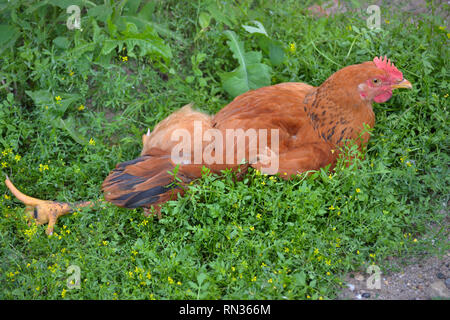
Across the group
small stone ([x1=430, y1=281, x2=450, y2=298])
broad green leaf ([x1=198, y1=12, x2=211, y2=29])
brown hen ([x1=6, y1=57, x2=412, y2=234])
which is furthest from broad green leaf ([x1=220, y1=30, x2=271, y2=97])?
small stone ([x1=430, y1=281, x2=450, y2=298])

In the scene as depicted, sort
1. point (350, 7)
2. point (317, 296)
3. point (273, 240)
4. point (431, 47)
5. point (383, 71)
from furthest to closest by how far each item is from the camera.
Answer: point (350, 7) → point (431, 47) → point (383, 71) → point (273, 240) → point (317, 296)

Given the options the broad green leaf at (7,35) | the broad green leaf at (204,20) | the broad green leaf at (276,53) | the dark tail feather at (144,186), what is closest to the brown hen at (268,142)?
the dark tail feather at (144,186)

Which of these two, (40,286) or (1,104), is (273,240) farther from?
→ (1,104)

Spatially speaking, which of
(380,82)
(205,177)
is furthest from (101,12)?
(380,82)

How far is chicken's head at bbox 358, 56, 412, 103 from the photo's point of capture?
340 centimetres

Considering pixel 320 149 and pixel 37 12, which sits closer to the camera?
pixel 320 149

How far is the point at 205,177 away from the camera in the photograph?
322 cm

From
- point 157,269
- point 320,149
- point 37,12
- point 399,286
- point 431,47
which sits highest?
point 37,12

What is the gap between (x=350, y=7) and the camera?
191 inches

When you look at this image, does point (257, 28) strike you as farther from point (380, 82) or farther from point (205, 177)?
point (205, 177)

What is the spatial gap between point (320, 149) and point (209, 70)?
165 centimetres

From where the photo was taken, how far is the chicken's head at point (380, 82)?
3402 mm

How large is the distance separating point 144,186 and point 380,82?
78.3 inches

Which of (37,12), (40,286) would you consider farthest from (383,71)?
(37,12)
